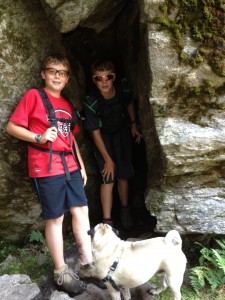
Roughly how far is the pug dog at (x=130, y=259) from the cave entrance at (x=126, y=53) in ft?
7.29

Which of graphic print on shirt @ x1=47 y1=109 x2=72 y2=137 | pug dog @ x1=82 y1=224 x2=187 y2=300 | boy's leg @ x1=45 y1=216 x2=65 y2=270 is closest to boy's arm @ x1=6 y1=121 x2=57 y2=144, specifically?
graphic print on shirt @ x1=47 y1=109 x2=72 y2=137

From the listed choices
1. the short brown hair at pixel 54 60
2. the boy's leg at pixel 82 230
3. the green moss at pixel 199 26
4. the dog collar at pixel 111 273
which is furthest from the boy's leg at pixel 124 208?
the green moss at pixel 199 26

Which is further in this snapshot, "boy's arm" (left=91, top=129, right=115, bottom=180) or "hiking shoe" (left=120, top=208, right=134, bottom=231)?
"hiking shoe" (left=120, top=208, right=134, bottom=231)

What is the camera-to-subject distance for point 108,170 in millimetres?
6332

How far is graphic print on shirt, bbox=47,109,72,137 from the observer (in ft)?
16.4

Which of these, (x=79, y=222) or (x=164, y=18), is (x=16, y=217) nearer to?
(x=79, y=222)

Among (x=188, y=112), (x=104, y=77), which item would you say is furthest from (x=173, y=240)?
(x=104, y=77)

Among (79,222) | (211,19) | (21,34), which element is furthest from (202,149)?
(21,34)

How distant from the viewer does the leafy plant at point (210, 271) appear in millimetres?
5148

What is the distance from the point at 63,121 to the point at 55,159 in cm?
60

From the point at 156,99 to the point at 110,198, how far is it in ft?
7.99

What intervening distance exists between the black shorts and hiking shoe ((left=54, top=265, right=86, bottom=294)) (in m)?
1.98

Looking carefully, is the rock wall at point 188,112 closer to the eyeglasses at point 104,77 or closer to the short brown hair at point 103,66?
the eyeglasses at point 104,77

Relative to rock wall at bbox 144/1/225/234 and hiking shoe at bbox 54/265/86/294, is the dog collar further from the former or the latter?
rock wall at bbox 144/1/225/234
